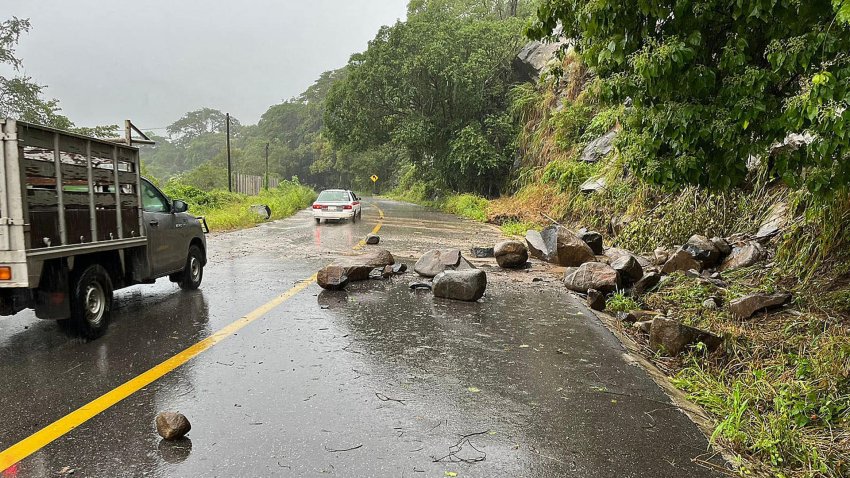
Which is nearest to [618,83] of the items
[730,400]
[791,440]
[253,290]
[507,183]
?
[730,400]

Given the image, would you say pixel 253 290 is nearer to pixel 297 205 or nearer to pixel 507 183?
pixel 507 183

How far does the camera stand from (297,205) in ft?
116

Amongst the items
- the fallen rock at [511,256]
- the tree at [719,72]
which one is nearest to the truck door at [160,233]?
the tree at [719,72]

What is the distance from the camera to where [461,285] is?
763cm

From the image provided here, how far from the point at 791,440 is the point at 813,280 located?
371 centimetres

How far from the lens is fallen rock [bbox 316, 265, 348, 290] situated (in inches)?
317

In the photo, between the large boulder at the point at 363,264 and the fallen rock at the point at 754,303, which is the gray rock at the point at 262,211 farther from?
the fallen rock at the point at 754,303

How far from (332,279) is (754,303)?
18.2 ft

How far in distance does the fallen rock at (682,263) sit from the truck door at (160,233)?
7371mm

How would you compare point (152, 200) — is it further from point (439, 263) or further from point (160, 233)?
point (439, 263)

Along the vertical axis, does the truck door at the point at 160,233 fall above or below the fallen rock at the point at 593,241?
above

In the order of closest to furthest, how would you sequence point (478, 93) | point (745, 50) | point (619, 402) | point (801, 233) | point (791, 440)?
point (791, 440), point (619, 402), point (745, 50), point (801, 233), point (478, 93)

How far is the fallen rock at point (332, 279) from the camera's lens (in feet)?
26.4

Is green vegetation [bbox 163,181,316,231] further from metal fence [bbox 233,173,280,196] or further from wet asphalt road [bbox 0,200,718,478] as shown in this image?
wet asphalt road [bbox 0,200,718,478]
